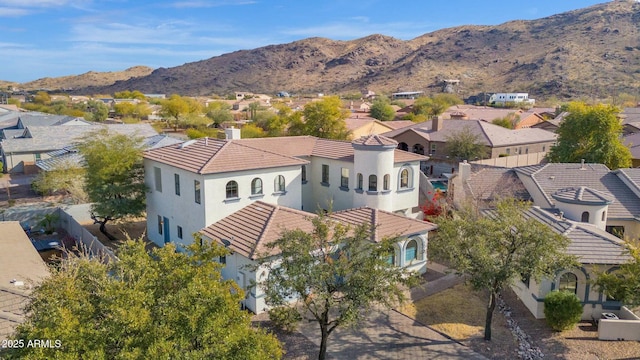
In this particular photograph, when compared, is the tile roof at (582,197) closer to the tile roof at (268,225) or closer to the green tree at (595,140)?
the tile roof at (268,225)

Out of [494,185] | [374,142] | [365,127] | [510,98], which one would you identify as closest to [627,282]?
[374,142]

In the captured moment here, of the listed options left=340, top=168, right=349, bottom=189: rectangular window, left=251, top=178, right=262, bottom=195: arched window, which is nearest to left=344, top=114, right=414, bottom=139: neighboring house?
left=340, top=168, right=349, bottom=189: rectangular window

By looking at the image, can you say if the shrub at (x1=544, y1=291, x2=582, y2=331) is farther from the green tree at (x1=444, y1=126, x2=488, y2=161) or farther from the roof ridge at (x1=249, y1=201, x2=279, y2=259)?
the green tree at (x1=444, y1=126, x2=488, y2=161)

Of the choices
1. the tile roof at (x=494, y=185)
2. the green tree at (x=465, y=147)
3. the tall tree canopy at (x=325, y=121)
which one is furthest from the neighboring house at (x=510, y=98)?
the tile roof at (x=494, y=185)

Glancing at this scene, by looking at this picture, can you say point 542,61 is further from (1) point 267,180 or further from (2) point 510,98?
(1) point 267,180

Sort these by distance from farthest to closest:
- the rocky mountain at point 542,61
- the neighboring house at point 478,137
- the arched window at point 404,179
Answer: the rocky mountain at point 542,61
the neighboring house at point 478,137
the arched window at point 404,179
